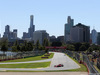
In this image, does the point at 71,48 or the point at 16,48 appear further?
the point at 71,48

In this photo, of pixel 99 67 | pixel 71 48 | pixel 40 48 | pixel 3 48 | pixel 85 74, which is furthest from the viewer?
pixel 71 48

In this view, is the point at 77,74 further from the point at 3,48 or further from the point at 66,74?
the point at 3,48

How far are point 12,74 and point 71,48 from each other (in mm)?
160044

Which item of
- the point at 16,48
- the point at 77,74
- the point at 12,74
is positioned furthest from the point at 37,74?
the point at 16,48

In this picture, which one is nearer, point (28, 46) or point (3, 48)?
point (3, 48)

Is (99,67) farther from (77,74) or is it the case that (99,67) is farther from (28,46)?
(28,46)

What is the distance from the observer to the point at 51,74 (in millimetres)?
41000

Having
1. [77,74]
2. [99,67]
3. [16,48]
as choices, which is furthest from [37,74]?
[16,48]

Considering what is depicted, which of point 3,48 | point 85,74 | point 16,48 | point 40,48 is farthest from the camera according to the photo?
point 40,48

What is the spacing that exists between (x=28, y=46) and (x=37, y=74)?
99504 millimetres

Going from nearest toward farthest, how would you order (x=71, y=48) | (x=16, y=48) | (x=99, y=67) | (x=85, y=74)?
(x=85, y=74) → (x=99, y=67) → (x=16, y=48) → (x=71, y=48)

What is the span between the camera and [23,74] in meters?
40.9

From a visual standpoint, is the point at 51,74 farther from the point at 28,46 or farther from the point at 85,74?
the point at 28,46

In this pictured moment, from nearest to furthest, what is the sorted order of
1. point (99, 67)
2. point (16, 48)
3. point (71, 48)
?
point (99, 67) < point (16, 48) < point (71, 48)
